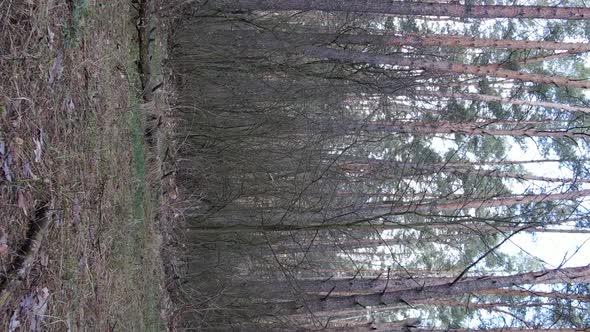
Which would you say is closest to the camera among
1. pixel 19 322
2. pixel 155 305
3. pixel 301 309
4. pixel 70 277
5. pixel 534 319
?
pixel 19 322

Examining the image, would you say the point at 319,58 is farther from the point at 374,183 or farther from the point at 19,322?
the point at 19,322

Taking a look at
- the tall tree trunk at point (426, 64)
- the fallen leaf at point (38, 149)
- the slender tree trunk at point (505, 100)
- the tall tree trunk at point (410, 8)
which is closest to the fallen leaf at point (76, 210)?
the fallen leaf at point (38, 149)

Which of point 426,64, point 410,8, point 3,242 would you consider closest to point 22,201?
point 3,242

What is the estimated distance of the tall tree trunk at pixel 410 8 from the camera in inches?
308

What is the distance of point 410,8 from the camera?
796 cm

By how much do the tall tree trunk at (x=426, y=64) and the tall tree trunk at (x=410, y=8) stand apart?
104 centimetres

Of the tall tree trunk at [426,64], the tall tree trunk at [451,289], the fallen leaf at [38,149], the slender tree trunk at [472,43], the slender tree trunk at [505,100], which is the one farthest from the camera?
the slender tree trunk at [505,100]

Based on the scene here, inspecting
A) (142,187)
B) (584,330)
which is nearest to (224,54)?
(142,187)

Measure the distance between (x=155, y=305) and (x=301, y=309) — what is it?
2262 mm

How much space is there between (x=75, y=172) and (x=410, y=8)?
17.2ft

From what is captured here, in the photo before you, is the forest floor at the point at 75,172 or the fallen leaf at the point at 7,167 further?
the forest floor at the point at 75,172

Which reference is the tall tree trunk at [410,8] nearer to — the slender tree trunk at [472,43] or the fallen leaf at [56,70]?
the slender tree trunk at [472,43]

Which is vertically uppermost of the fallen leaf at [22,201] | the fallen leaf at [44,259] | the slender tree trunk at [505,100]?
the slender tree trunk at [505,100]

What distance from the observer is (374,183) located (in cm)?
1273
